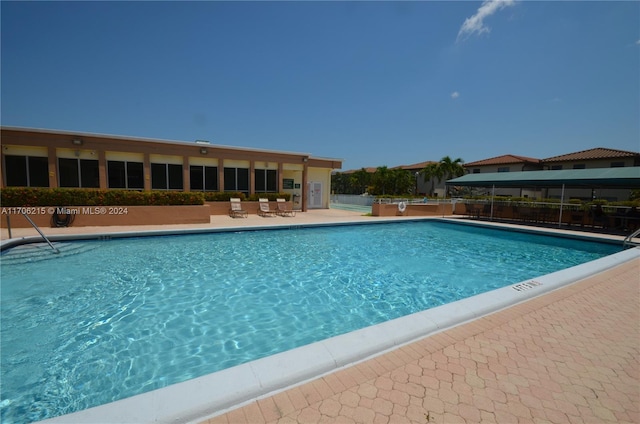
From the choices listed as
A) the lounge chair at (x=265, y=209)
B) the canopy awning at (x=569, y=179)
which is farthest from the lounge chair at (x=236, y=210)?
the canopy awning at (x=569, y=179)

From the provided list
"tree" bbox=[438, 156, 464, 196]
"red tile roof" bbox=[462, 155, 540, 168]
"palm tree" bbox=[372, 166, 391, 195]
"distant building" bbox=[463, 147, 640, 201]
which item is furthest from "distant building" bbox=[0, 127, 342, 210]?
"red tile roof" bbox=[462, 155, 540, 168]

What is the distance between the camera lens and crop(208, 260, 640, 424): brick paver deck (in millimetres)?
2178

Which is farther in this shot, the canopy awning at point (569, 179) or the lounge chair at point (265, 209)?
the lounge chair at point (265, 209)

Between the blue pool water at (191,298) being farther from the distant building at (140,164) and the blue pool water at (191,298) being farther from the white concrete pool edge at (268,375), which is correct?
the distant building at (140,164)

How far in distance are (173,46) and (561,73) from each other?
18.6 meters

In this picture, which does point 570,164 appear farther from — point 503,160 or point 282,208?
point 282,208

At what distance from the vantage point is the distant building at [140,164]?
13.2m

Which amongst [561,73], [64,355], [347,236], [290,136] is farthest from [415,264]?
[290,136]

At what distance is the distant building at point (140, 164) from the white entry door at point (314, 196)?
1487mm

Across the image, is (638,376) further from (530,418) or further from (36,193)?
(36,193)

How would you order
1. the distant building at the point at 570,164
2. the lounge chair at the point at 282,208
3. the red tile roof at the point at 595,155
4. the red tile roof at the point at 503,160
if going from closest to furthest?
the lounge chair at the point at 282,208 → the distant building at the point at 570,164 → the red tile roof at the point at 595,155 → the red tile roof at the point at 503,160

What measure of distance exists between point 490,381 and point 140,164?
17.6 m

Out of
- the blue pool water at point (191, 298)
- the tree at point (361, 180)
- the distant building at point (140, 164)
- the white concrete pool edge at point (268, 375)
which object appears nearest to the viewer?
the white concrete pool edge at point (268, 375)

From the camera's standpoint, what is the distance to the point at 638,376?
2.74 m
